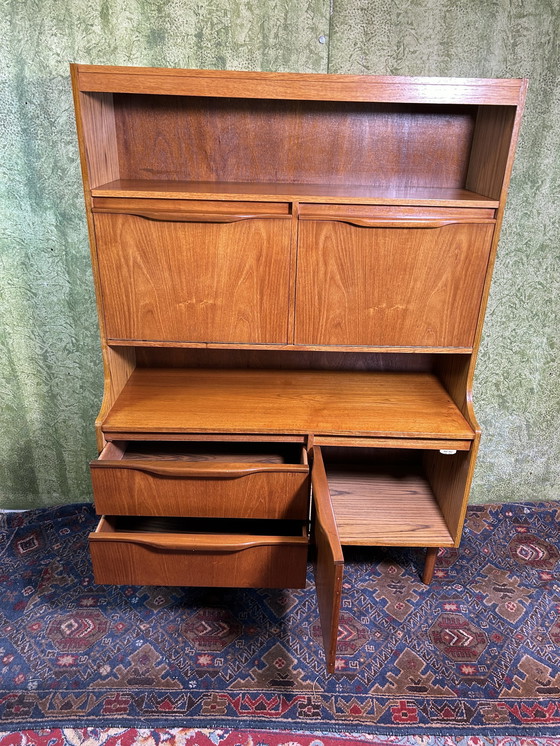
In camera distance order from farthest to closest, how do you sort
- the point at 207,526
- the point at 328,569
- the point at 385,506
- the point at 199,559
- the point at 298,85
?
the point at 385,506 → the point at 207,526 → the point at 199,559 → the point at 298,85 → the point at 328,569

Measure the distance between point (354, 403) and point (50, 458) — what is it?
126cm

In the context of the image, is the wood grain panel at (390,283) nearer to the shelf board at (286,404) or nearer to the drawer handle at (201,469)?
the shelf board at (286,404)

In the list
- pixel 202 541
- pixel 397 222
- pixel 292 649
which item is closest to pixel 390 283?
pixel 397 222

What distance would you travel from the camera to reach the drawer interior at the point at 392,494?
176cm

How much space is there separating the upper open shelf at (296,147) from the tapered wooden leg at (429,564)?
1148 mm

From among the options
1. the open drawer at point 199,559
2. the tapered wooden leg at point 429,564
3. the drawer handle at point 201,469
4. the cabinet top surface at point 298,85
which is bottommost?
the tapered wooden leg at point 429,564

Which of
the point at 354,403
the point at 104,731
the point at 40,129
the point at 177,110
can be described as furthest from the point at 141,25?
the point at 104,731

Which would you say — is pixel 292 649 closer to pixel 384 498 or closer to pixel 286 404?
pixel 384 498

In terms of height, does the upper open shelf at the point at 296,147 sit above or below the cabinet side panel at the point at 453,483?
above

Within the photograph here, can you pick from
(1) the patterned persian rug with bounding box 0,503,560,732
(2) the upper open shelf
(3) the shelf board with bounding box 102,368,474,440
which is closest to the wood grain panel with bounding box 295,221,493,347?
(2) the upper open shelf

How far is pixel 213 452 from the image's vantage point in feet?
6.05

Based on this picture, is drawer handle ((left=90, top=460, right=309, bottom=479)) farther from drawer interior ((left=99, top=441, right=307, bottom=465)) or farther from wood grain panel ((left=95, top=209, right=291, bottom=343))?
wood grain panel ((left=95, top=209, right=291, bottom=343))

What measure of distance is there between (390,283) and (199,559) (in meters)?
0.93

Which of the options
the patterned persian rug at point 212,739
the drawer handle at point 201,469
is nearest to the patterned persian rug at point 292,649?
the patterned persian rug at point 212,739
